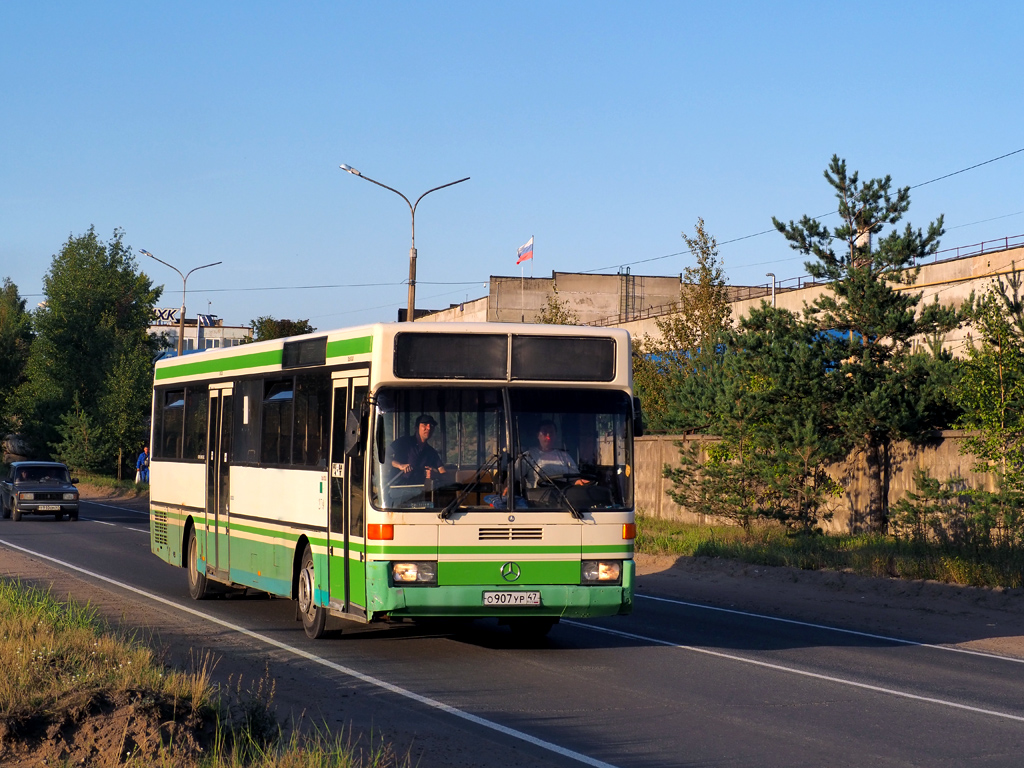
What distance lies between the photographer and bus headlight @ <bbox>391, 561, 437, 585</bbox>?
35.7 ft

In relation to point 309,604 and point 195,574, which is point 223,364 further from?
point 309,604

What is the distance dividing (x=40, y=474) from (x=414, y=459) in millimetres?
28162

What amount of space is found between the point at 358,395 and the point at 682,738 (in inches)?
193

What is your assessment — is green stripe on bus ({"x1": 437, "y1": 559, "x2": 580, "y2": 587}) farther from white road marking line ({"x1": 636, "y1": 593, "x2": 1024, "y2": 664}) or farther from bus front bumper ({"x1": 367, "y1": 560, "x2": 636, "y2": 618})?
white road marking line ({"x1": 636, "y1": 593, "x2": 1024, "y2": 664})

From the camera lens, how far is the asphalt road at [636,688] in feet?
25.7

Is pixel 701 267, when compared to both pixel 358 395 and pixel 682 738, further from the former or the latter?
pixel 682 738

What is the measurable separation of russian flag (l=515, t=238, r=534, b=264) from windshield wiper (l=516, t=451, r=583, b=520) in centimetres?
6656

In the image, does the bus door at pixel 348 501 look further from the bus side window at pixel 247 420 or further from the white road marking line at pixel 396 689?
the bus side window at pixel 247 420

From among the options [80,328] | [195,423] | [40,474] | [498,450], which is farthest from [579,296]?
[498,450]

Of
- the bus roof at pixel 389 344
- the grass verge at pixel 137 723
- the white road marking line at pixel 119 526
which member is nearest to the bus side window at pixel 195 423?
the bus roof at pixel 389 344

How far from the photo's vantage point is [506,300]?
268 feet

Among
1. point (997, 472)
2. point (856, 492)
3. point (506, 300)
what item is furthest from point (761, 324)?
point (506, 300)

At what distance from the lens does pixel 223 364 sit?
50.9 feet

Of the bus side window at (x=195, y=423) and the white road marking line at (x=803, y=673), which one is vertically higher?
the bus side window at (x=195, y=423)
